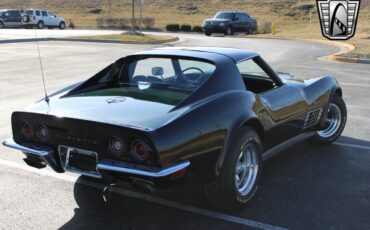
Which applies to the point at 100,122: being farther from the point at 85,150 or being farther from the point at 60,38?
the point at 60,38

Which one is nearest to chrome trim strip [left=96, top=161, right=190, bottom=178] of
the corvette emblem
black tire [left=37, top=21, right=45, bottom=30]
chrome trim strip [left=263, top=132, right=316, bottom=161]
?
chrome trim strip [left=263, top=132, right=316, bottom=161]

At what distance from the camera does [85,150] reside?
3.76 meters

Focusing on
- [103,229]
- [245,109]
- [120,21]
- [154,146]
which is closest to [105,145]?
[154,146]

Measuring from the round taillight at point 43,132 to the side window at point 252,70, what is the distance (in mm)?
1988

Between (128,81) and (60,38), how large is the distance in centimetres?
2339

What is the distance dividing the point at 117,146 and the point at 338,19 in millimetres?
25828

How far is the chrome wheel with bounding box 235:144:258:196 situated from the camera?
4230 mm

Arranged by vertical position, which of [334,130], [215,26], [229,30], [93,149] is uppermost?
[93,149]

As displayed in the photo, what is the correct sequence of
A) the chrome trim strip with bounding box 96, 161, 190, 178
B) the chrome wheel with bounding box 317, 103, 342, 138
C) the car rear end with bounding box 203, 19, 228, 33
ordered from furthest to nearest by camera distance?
1. the car rear end with bounding box 203, 19, 228, 33
2. the chrome wheel with bounding box 317, 103, 342, 138
3. the chrome trim strip with bounding box 96, 161, 190, 178

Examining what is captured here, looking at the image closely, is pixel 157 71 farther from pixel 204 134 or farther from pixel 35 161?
pixel 35 161

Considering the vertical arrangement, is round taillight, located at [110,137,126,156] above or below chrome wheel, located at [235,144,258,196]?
above

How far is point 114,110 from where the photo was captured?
12.8 feet

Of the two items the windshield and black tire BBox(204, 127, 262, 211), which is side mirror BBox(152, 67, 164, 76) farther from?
the windshield

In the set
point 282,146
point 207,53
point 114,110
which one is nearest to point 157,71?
point 207,53
